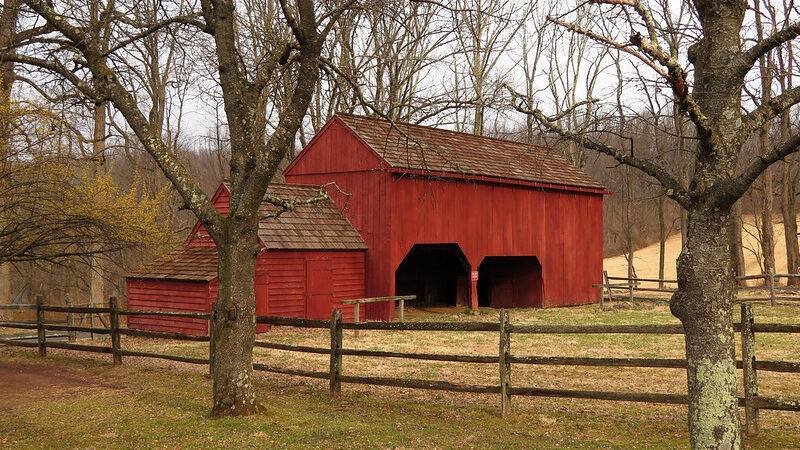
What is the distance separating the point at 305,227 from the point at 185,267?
3494 mm

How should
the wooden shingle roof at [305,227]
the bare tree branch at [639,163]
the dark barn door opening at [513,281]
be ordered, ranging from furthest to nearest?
the dark barn door opening at [513,281], the wooden shingle roof at [305,227], the bare tree branch at [639,163]

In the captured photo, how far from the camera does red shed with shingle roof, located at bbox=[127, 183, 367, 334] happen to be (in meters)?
18.5

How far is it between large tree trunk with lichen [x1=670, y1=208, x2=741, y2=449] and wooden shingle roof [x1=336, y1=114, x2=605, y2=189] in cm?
1478

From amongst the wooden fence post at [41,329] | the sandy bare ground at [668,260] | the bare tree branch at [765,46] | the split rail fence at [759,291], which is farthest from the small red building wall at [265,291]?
the sandy bare ground at [668,260]

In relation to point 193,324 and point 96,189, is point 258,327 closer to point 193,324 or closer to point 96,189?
point 193,324

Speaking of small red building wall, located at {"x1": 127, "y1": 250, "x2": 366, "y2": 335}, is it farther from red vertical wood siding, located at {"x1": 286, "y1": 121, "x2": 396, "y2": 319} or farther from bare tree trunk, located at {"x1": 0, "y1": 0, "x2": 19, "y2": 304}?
bare tree trunk, located at {"x1": 0, "y1": 0, "x2": 19, "y2": 304}

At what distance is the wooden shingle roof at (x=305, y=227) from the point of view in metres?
19.2

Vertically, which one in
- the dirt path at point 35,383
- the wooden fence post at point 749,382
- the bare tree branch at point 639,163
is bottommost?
the dirt path at point 35,383

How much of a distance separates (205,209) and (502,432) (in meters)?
4.69

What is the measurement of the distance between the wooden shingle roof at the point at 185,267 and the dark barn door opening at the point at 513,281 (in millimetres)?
12134

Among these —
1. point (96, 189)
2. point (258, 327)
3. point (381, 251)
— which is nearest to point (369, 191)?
point (381, 251)

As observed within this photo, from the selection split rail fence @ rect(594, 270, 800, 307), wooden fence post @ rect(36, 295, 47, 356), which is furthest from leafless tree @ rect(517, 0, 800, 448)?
split rail fence @ rect(594, 270, 800, 307)

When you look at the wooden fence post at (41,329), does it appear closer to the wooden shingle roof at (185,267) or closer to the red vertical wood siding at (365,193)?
the wooden shingle roof at (185,267)

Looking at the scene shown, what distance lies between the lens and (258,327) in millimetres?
18766
